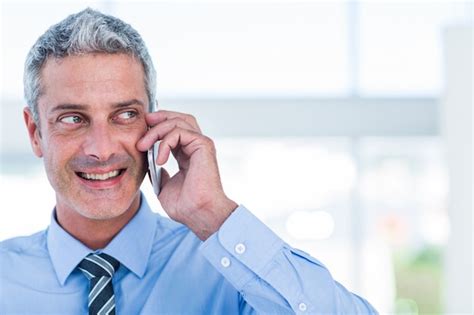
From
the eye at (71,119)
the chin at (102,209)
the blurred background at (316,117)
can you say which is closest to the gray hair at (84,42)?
the eye at (71,119)

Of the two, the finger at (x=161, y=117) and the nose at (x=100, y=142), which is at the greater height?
the finger at (x=161, y=117)

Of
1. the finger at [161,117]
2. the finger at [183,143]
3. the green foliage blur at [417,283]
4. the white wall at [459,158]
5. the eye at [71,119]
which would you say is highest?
the eye at [71,119]

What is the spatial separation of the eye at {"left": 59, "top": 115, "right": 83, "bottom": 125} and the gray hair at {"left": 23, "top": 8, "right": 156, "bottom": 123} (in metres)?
0.10

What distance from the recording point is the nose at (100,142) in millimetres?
1565

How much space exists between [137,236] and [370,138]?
3.03 metres

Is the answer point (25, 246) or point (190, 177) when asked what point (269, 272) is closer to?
point (190, 177)

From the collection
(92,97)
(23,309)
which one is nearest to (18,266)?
(23,309)

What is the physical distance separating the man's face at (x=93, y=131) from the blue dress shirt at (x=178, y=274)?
0.38ft

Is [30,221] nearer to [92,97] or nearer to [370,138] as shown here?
[370,138]

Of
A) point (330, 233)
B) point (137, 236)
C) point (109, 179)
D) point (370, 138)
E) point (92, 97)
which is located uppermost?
point (92, 97)

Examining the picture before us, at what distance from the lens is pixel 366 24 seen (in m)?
4.57

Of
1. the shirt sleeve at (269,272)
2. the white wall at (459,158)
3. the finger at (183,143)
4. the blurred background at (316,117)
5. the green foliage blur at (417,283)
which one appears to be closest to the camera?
the shirt sleeve at (269,272)

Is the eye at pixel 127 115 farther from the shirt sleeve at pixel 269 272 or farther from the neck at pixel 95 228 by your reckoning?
the shirt sleeve at pixel 269 272

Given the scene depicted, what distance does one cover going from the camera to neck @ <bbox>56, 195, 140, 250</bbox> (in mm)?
1690
